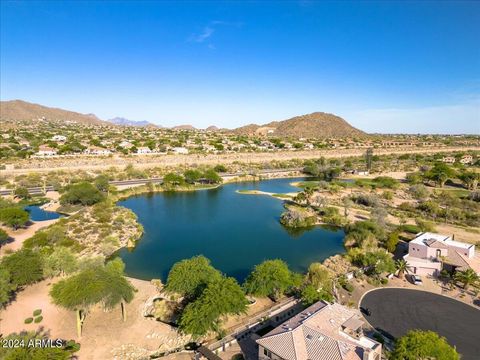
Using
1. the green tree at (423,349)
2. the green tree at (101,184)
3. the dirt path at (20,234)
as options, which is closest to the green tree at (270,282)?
the green tree at (423,349)

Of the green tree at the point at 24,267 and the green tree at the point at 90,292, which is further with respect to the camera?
the green tree at the point at 24,267

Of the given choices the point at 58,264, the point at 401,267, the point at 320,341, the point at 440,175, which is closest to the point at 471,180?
the point at 440,175

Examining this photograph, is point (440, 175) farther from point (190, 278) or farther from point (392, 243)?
point (190, 278)

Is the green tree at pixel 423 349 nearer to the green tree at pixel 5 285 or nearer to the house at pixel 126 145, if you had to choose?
the green tree at pixel 5 285

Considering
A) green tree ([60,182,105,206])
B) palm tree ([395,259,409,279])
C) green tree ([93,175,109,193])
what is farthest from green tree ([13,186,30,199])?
palm tree ([395,259,409,279])

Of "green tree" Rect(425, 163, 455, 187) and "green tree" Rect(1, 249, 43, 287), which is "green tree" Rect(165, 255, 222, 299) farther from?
"green tree" Rect(425, 163, 455, 187)

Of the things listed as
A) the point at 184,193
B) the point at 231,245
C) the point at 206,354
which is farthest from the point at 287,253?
the point at 184,193
